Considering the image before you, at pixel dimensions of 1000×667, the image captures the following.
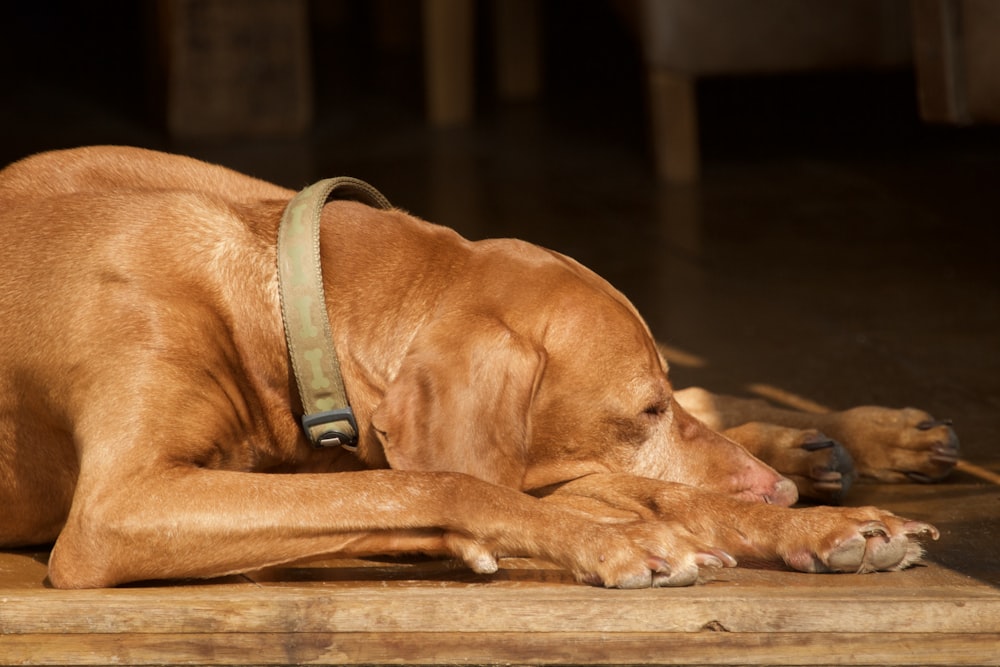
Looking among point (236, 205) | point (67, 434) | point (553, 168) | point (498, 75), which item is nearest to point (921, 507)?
point (236, 205)

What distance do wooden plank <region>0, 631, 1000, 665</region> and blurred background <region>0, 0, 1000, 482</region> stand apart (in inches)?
47.7

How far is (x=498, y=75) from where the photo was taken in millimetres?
9555

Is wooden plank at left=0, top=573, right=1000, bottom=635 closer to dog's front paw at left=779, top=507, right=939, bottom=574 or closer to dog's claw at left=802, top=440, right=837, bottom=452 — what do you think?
dog's front paw at left=779, top=507, right=939, bottom=574

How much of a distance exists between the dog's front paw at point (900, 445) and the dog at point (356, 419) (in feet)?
0.68

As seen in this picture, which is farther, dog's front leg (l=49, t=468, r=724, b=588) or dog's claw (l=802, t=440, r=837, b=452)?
dog's claw (l=802, t=440, r=837, b=452)

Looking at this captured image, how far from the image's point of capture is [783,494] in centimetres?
297

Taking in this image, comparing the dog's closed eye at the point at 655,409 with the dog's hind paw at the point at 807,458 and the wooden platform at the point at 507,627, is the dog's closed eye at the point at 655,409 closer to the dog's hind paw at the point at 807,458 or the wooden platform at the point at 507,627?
the dog's hind paw at the point at 807,458

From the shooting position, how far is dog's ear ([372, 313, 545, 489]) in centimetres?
261

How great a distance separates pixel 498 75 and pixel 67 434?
7044 millimetres

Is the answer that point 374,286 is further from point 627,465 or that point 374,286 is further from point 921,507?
point 921,507

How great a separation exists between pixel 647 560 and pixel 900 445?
3.68ft

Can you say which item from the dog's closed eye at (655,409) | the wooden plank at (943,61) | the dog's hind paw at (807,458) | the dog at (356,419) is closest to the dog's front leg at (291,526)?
the dog at (356,419)

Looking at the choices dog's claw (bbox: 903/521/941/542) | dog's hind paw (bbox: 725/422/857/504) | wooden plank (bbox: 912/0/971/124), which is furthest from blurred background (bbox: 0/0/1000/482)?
dog's claw (bbox: 903/521/941/542)

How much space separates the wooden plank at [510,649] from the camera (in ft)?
7.58
